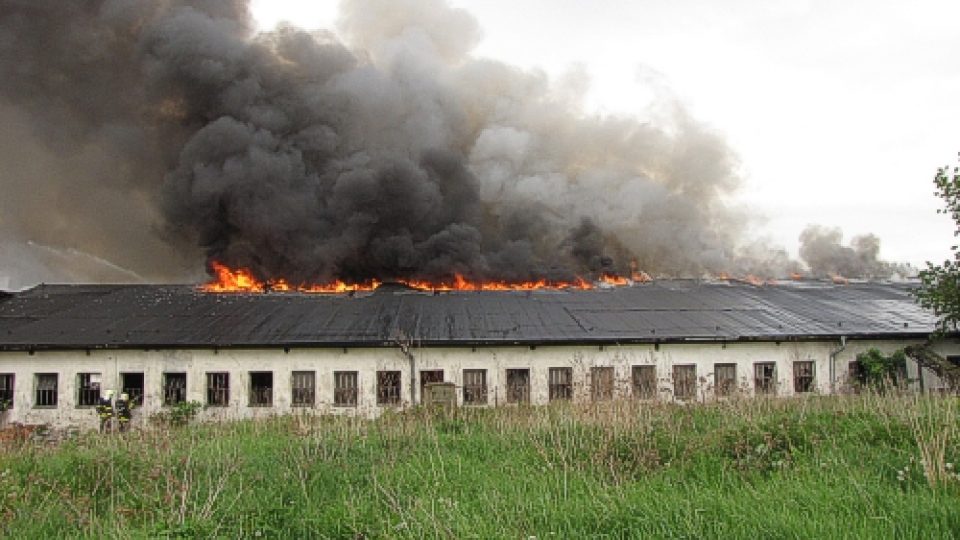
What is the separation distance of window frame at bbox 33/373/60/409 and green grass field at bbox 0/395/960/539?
851cm

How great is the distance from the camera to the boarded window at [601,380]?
16266 millimetres

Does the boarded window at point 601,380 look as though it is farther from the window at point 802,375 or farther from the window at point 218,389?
the window at point 218,389

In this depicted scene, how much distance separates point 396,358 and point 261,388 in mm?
3501

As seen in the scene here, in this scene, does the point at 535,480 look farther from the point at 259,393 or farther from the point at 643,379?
the point at 259,393

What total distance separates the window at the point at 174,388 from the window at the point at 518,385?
815 cm

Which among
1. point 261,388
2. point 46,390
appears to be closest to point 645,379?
point 261,388

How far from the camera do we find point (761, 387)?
18.4m

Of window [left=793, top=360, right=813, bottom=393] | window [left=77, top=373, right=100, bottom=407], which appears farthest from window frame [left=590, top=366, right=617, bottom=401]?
window [left=77, top=373, right=100, bottom=407]

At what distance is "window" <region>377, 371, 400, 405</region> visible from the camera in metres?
17.7

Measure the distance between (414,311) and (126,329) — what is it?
766 cm

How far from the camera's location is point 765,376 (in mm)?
18656

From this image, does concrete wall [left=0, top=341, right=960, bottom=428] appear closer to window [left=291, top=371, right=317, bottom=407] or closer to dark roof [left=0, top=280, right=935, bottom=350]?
window [left=291, top=371, right=317, bottom=407]

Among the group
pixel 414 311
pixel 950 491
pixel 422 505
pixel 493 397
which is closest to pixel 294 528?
pixel 422 505

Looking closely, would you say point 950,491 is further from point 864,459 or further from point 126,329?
point 126,329
